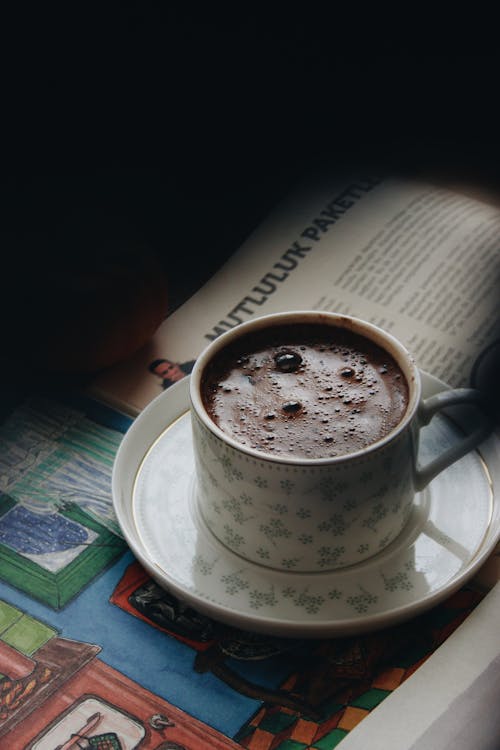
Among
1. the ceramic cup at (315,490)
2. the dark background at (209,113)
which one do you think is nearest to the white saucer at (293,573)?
the ceramic cup at (315,490)

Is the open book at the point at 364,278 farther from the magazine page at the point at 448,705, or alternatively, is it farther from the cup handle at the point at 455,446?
the magazine page at the point at 448,705

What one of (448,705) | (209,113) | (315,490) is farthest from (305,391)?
(209,113)

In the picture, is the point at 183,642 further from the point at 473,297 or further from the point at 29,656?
the point at 473,297

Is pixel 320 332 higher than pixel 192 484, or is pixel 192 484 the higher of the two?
pixel 320 332

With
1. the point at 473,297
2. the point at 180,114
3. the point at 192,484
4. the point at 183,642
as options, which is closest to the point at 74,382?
the point at 192,484

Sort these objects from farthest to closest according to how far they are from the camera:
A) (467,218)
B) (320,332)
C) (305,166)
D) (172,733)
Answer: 1. (305,166)
2. (467,218)
3. (320,332)
4. (172,733)

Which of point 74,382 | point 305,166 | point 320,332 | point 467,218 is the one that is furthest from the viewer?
point 305,166
